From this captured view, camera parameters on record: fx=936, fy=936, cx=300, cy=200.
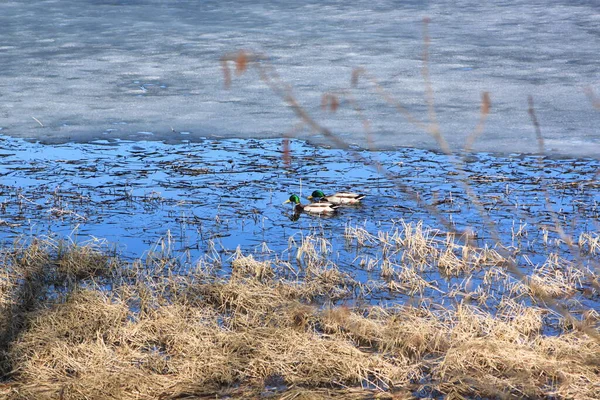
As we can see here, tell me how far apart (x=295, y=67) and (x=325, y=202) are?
5.58 metres

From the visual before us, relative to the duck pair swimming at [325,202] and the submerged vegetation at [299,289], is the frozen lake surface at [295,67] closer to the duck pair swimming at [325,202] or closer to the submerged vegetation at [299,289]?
the submerged vegetation at [299,289]

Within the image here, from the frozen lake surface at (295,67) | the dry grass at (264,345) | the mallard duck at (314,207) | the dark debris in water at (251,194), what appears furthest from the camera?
the frozen lake surface at (295,67)

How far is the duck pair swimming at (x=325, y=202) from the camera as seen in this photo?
6.82 meters

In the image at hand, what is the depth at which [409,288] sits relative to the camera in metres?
5.37

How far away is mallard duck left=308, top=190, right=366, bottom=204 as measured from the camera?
688cm

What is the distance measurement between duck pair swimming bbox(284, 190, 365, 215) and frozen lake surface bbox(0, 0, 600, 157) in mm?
1974

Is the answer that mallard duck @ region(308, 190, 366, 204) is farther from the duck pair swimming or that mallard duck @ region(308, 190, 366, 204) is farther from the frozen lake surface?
the frozen lake surface

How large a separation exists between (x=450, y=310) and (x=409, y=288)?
494 millimetres

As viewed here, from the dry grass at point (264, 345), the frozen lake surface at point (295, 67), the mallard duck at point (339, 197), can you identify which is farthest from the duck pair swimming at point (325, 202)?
the frozen lake surface at point (295, 67)

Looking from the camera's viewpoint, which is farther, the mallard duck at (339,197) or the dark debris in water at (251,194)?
the mallard duck at (339,197)

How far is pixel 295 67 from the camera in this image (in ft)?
40.1

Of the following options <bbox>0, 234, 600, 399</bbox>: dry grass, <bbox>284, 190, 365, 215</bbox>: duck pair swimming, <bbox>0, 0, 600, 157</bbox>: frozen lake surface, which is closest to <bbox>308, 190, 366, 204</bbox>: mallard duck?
<bbox>284, 190, 365, 215</bbox>: duck pair swimming

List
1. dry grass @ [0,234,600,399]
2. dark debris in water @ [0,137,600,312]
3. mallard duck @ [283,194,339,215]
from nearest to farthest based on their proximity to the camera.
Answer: dry grass @ [0,234,600,399], dark debris in water @ [0,137,600,312], mallard duck @ [283,194,339,215]

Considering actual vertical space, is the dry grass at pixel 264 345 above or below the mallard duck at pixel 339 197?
above
